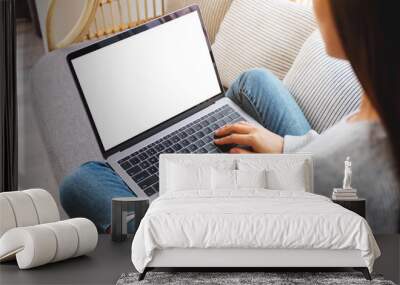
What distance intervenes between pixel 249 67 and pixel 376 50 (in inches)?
165

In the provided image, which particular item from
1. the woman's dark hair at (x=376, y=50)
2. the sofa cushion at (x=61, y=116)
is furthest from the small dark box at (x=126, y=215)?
the woman's dark hair at (x=376, y=50)

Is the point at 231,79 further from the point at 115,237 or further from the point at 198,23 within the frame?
the point at 115,237

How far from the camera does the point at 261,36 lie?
508 centimetres

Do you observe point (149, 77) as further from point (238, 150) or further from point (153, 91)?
point (238, 150)

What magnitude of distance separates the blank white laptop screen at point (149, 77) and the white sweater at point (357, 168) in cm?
88

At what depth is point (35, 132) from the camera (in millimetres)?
5316

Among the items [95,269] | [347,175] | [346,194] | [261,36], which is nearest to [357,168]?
[347,175]

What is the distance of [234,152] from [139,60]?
3.42ft

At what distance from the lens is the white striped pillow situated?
4941mm

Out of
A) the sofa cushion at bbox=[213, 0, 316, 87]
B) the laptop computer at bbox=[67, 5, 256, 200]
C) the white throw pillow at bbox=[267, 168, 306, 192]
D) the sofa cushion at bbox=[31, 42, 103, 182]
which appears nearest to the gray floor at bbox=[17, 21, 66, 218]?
the sofa cushion at bbox=[31, 42, 103, 182]

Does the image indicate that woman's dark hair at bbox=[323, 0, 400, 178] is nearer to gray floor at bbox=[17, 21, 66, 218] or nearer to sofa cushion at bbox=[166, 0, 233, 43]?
sofa cushion at bbox=[166, 0, 233, 43]

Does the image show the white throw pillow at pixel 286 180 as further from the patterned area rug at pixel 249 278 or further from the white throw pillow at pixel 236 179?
the patterned area rug at pixel 249 278

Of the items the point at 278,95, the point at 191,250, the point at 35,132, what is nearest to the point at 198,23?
the point at 278,95

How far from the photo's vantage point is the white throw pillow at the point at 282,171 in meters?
4.80
